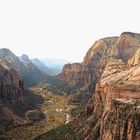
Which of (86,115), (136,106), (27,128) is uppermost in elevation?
(136,106)

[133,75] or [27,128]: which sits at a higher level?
[133,75]

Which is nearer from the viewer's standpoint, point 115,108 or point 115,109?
point 115,109

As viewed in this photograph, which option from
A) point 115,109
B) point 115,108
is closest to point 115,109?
point 115,109

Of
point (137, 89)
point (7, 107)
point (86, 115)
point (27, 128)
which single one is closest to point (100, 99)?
point (86, 115)

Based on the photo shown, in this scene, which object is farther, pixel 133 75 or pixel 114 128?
pixel 133 75

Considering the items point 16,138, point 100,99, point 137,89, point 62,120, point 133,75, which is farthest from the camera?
point 62,120

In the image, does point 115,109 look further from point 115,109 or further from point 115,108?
point 115,108

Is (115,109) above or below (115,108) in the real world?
below

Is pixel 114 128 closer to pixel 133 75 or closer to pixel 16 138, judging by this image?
pixel 133 75
